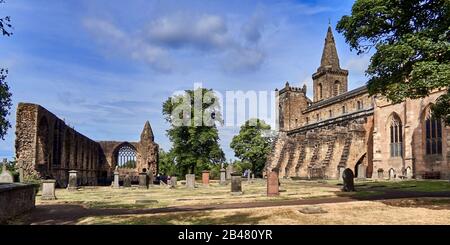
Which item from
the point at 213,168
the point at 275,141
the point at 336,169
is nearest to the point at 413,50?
the point at 336,169

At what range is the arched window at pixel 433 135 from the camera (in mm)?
33794

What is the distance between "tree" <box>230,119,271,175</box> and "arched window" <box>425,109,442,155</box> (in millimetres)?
32801

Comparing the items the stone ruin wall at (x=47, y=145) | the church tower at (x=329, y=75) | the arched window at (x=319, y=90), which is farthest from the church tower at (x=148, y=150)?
the arched window at (x=319, y=90)

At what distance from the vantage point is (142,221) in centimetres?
992

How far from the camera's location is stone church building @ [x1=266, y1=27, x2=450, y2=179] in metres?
34.6

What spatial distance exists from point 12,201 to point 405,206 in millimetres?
11845

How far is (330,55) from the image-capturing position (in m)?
68.2

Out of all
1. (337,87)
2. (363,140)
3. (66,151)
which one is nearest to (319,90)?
(337,87)

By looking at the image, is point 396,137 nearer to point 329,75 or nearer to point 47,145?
point 329,75

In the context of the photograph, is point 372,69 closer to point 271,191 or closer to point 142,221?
point 271,191

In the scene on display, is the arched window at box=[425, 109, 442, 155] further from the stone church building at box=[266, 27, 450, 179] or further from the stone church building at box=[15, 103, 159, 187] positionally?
the stone church building at box=[15, 103, 159, 187]

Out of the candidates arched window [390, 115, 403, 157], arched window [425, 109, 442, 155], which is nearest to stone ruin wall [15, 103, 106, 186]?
arched window [390, 115, 403, 157]

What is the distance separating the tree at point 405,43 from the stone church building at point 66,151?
981 inches

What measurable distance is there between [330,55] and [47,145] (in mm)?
50301
